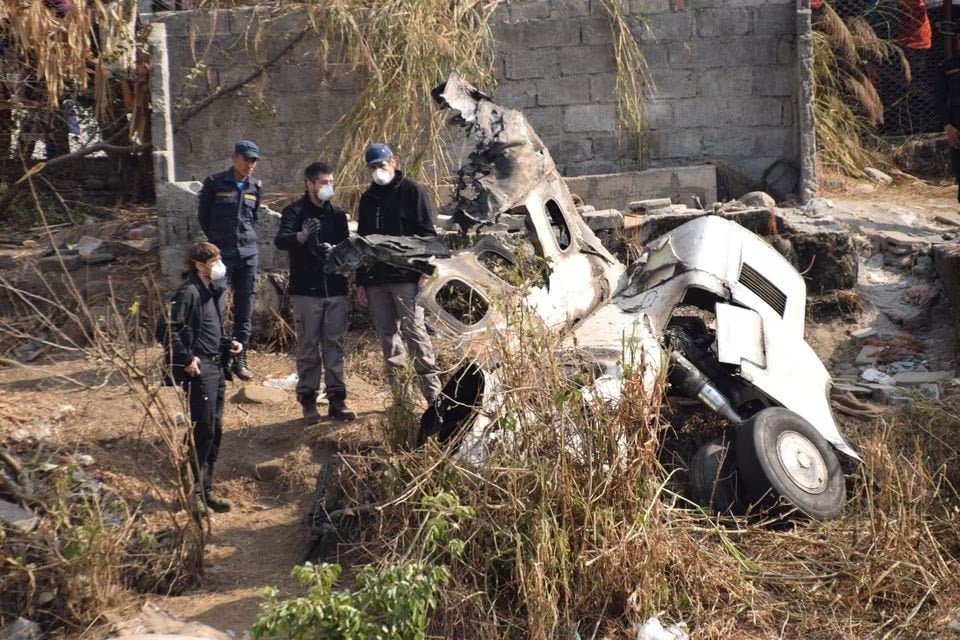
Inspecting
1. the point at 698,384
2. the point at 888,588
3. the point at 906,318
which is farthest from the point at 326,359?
the point at 906,318

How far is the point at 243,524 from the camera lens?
687 cm

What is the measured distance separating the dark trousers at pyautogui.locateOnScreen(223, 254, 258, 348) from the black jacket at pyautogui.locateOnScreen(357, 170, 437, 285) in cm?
137

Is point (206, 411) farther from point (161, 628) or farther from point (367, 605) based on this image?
point (367, 605)

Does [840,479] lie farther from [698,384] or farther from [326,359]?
[326,359]

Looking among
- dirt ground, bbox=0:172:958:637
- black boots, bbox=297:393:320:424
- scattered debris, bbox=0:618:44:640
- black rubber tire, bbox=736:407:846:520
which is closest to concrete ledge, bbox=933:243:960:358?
dirt ground, bbox=0:172:958:637

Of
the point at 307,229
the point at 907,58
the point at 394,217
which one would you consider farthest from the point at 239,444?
the point at 907,58

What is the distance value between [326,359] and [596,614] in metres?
3.22

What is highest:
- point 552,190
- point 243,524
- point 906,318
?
point 552,190

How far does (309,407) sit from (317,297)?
2.43ft

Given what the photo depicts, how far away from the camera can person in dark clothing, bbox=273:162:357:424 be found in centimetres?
782

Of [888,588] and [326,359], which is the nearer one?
[888,588]

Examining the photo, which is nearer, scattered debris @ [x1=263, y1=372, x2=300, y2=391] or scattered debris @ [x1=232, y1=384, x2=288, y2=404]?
scattered debris @ [x1=232, y1=384, x2=288, y2=404]

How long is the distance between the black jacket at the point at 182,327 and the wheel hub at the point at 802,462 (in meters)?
3.13

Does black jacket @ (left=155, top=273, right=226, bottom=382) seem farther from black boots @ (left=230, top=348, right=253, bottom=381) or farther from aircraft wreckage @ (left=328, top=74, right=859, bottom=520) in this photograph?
black boots @ (left=230, top=348, right=253, bottom=381)
